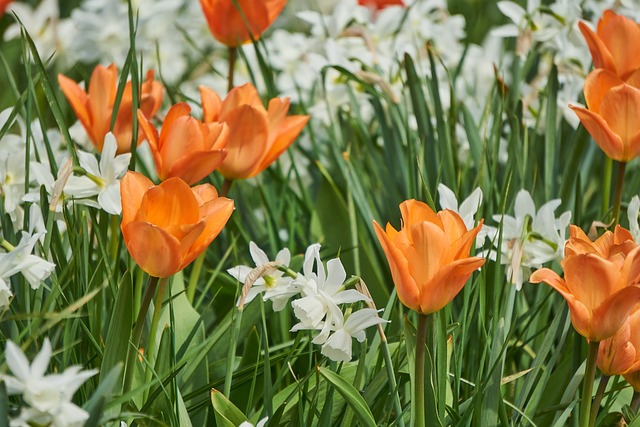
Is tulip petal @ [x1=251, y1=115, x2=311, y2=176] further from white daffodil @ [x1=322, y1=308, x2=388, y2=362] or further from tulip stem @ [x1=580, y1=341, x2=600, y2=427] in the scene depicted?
tulip stem @ [x1=580, y1=341, x2=600, y2=427]

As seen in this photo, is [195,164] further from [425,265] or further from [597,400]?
[597,400]

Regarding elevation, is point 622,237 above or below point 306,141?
above

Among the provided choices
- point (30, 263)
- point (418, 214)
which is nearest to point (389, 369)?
point (418, 214)

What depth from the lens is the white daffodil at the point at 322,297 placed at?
2.81 ft

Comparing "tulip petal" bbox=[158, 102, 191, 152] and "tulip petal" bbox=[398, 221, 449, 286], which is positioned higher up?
"tulip petal" bbox=[158, 102, 191, 152]

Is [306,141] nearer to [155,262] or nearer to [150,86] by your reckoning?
[150,86]

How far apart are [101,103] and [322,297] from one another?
48cm

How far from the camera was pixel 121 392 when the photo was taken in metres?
Result: 0.89

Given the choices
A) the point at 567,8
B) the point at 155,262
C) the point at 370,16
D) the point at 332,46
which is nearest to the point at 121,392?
the point at 155,262

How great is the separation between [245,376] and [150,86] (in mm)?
452

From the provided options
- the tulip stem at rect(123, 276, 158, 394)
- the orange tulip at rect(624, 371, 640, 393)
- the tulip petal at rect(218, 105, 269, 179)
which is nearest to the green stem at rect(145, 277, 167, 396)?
the tulip stem at rect(123, 276, 158, 394)

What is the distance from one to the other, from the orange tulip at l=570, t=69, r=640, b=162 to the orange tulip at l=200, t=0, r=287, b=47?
55cm

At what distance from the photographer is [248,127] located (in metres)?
1.09

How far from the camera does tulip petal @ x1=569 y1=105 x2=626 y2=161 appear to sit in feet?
3.30
